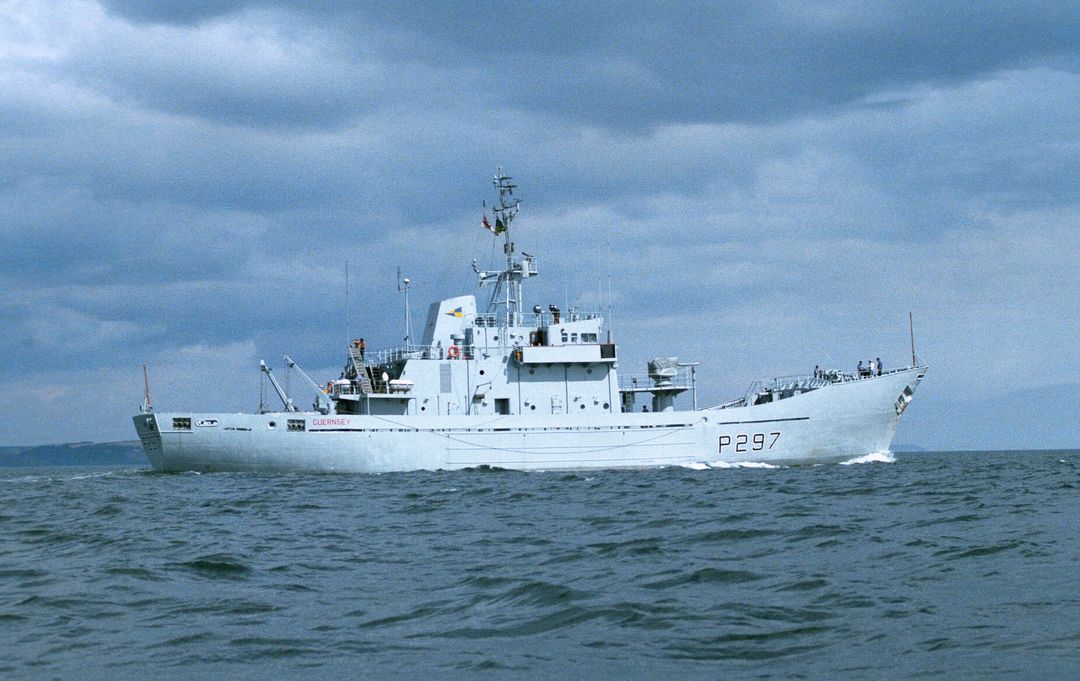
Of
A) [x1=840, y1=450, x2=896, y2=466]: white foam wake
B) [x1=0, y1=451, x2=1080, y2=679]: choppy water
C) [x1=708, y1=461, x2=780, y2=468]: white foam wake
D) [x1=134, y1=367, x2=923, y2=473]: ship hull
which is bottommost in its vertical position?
[x1=840, y1=450, x2=896, y2=466]: white foam wake

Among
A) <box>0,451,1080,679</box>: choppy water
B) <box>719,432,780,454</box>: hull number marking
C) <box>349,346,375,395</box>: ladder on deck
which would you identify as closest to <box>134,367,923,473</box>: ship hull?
<box>719,432,780,454</box>: hull number marking

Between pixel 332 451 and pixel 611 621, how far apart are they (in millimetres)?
27204

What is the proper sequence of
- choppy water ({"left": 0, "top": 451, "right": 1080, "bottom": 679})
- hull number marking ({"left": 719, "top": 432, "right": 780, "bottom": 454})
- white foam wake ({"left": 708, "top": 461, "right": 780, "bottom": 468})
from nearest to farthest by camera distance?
choppy water ({"left": 0, "top": 451, "right": 1080, "bottom": 679}), white foam wake ({"left": 708, "top": 461, "right": 780, "bottom": 468}), hull number marking ({"left": 719, "top": 432, "right": 780, "bottom": 454})

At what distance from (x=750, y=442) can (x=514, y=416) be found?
368 inches

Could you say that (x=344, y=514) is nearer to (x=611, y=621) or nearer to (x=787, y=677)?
(x=611, y=621)

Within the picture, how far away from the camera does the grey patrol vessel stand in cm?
3516

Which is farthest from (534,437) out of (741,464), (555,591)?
(555,591)

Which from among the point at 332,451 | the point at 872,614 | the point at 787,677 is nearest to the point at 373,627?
the point at 787,677

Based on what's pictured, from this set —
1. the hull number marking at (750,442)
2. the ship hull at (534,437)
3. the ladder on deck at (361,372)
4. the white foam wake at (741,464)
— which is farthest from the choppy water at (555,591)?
the hull number marking at (750,442)

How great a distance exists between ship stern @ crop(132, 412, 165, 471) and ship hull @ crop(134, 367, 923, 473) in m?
0.07

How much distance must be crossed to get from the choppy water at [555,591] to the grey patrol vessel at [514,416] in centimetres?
1453

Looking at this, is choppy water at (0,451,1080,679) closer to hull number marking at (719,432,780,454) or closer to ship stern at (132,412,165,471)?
ship stern at (132,412,165,471)

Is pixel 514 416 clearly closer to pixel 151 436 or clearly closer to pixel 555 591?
pixel 151 436

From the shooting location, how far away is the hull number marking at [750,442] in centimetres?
3800
